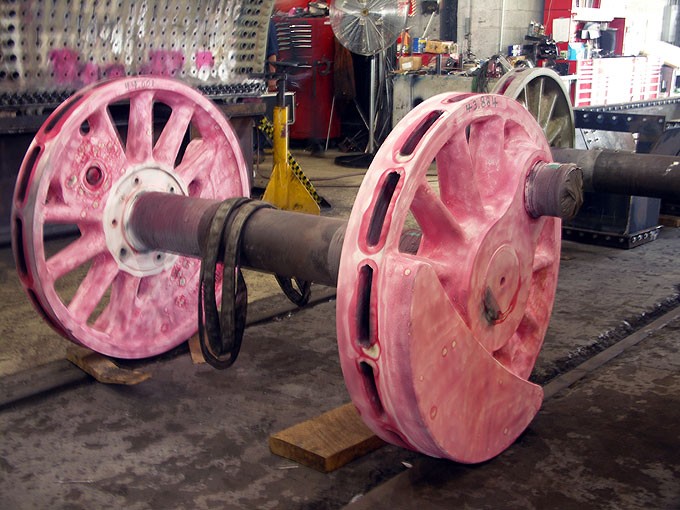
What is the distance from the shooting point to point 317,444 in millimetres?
2119

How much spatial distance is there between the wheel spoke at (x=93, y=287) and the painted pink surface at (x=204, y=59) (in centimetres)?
192

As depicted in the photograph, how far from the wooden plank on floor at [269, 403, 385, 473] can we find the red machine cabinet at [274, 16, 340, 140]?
687cm

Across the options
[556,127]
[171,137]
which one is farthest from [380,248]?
[556,127]

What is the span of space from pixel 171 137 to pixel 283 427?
44.6 inches

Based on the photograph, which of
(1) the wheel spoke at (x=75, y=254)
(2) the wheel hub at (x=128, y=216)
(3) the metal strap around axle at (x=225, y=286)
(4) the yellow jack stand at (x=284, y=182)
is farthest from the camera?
(4) the yellow jack stand at (x=284, y=182)

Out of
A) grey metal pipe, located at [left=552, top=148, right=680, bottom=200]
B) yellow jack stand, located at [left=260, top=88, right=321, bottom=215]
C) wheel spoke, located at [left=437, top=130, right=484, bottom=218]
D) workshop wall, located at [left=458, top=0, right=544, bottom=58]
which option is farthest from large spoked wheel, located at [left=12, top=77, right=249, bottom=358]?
workshop wall, located at [left=458, top=0, right=544, bottom=58]

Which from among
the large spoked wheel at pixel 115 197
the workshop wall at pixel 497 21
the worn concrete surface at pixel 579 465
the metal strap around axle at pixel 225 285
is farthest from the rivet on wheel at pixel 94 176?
the workshop wall at pixel 497 21

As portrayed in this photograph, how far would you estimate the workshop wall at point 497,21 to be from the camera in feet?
27.5

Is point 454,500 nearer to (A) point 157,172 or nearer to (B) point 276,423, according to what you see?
(B) point 276,423

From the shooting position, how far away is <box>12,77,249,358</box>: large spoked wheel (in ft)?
7.84

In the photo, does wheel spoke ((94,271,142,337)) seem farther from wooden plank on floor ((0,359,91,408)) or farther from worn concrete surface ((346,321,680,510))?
worn concrete surface ((346,321,680,510))

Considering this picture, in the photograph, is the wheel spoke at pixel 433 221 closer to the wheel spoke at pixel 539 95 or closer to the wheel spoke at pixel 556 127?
the wheel spoke at pixel 539 95

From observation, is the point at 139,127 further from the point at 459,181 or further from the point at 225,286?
the point at 459,181

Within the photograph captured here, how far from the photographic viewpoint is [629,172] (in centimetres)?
318
